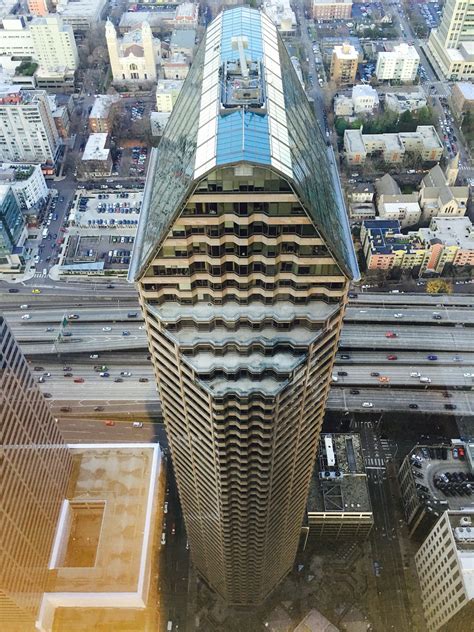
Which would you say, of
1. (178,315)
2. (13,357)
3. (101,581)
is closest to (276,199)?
(178,315)

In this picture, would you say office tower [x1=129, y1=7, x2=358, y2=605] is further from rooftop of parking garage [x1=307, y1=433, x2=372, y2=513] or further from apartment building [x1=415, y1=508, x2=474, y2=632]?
rooftop of parking garage [x1=307, y1=433, x2=372, y2=513]

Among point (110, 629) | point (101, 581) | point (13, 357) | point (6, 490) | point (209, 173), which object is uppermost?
point (13, 357)

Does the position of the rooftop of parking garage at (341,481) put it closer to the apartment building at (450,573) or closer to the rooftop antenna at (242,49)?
the apartment building at (450,573)

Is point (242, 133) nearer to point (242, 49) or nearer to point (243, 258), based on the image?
point (242, 49)

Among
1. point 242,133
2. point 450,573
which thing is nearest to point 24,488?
point 242,133

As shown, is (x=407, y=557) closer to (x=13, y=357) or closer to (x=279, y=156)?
(x=13, y=357)

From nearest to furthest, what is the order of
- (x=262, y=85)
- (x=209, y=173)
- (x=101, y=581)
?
(x=209, y=173) → (x=262, y=85) → (x=101, y=581)
